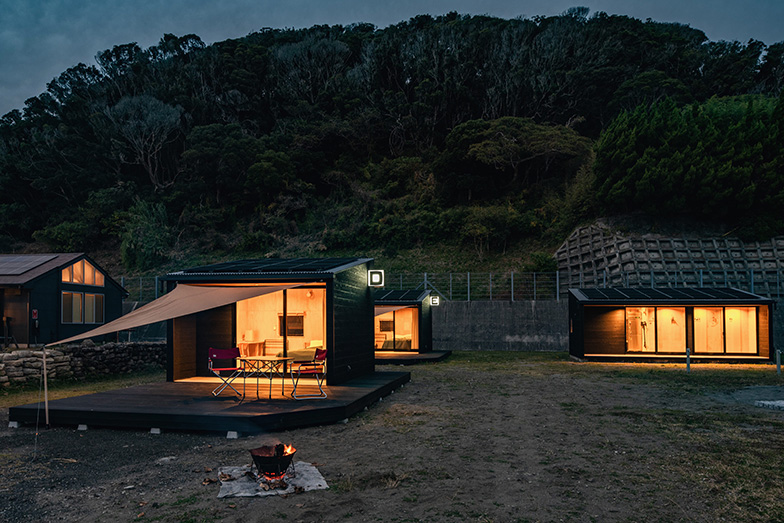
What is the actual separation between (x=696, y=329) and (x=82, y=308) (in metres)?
22.3

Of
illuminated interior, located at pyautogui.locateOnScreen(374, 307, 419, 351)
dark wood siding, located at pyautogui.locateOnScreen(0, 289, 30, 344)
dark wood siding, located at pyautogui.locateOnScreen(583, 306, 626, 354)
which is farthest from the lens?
illuminated interior, located at pyautogui.locateOnScreen(374, 307, 419, 351)

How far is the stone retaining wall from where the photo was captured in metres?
12.1

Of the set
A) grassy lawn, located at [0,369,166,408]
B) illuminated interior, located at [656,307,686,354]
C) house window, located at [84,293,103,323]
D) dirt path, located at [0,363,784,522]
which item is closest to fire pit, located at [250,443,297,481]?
dirt path, located at [0,363,784,522]

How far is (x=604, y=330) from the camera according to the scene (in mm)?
18656

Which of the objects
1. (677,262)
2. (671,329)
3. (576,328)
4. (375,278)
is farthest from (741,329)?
(375,278)

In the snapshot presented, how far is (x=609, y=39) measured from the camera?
41.2 metres

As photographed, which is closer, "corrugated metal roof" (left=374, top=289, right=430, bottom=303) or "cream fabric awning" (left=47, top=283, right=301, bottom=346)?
"cream fabric awning" (left=47, top=283, right=301, bottom=346)

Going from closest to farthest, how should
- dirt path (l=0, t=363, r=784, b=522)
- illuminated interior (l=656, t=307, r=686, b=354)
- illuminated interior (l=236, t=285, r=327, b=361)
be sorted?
dirt path (l=0, t=363, r=784, b=522), illuminated interior (l=236, t=285, r=327, b=361), illuminated interior (l=656, t=307, r=686, b=354)

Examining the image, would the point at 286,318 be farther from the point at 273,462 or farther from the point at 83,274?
the point at 83,274

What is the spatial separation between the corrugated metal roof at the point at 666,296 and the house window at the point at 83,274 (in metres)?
18.2

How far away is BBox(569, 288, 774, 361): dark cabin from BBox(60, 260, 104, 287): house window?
59.5 feet

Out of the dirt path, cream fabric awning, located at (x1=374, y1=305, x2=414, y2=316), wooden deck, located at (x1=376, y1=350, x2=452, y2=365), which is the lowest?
wooden deck, located at (x1=376, y1=350, x2=452, y2=365)

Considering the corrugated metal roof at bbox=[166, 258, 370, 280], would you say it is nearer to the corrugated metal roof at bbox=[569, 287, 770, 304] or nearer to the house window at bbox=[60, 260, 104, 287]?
the corrugated metal roof at bbox=[569, 287, 770, 304]

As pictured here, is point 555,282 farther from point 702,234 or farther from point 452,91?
point 452,91
